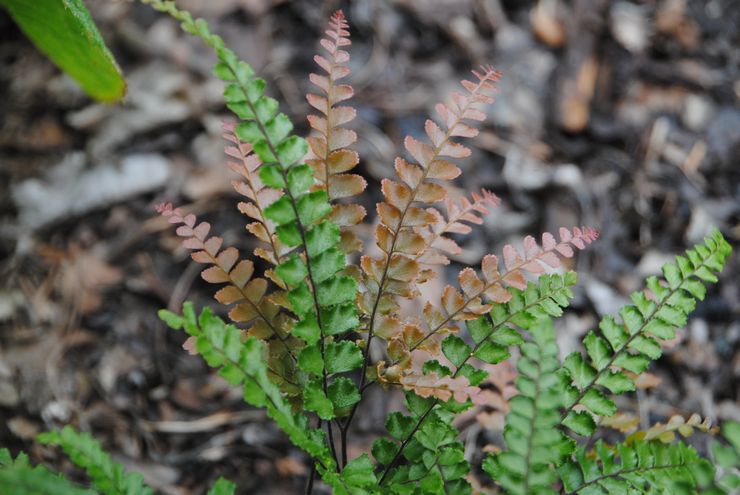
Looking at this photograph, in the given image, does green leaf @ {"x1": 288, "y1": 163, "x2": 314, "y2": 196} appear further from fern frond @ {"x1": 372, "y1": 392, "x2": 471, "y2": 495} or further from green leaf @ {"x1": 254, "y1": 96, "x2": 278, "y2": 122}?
fern frond @ {"x1": 372, "y1": 392, "x2": 471, "y2": 495}

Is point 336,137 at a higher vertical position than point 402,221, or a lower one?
higher

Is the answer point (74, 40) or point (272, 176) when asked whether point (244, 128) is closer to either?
point (272, 176)

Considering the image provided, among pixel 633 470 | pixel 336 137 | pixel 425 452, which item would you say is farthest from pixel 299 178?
pixel 633 470

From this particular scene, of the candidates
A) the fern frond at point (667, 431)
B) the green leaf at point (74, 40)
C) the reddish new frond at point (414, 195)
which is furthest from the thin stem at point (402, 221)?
the green leaf at point (74, 40)

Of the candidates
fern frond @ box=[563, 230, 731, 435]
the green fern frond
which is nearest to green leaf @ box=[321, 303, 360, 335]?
the green fern frond

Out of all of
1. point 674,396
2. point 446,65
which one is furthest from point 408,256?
point 446,65
